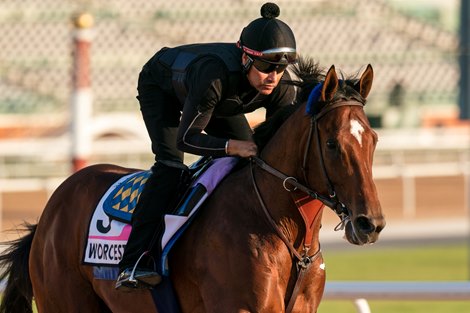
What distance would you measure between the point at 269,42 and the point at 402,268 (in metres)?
7.99

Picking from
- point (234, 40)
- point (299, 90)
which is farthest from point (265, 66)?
point (234, 40)

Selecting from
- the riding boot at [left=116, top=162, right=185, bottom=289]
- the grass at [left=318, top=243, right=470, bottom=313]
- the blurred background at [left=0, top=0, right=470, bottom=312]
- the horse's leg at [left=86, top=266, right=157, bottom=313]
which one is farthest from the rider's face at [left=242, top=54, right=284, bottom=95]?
the blurred background at [left=0, top=0, right=470, bottom=312]

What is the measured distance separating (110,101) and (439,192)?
338 inches

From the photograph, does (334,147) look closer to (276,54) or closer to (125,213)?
(276,54)

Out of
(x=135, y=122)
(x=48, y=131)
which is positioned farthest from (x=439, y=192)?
(x=48, y=131)

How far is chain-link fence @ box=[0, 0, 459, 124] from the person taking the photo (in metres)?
25.2

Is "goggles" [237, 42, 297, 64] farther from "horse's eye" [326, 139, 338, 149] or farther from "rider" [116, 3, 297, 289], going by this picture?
"horse's eye" [326, 139, 338, 149]

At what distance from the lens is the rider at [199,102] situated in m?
4.15

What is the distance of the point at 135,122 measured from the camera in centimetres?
1950

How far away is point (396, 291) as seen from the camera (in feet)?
17.9

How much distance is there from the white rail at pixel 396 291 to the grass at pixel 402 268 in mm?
3109

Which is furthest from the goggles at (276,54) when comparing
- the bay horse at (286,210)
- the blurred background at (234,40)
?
the blurred background at (234,40)

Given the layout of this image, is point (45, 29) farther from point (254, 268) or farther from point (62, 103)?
point (254, 268)

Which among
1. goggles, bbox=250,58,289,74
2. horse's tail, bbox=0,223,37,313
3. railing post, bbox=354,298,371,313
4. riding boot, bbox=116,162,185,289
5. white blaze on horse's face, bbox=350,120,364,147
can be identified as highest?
goggles, bbox=250,58,289,74
